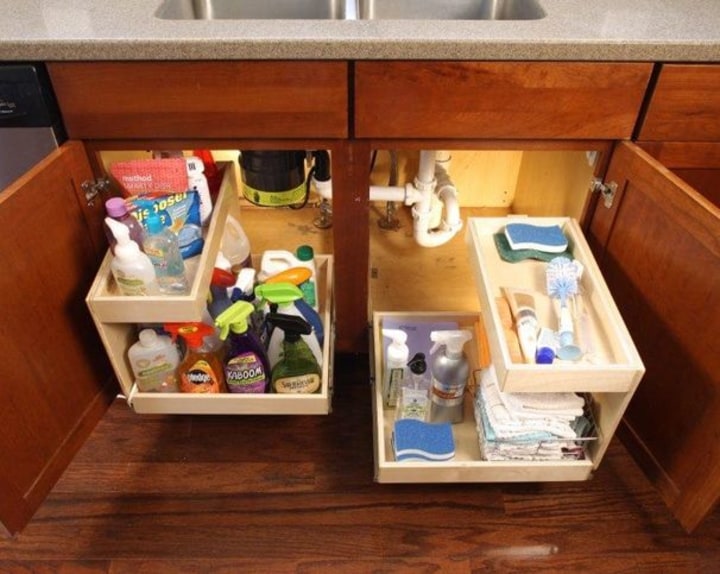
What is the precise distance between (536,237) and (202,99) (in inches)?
28.5

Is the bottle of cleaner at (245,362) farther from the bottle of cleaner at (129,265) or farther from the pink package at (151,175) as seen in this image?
the pink package at (151,175)

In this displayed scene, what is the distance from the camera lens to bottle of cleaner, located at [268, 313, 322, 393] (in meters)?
1.17

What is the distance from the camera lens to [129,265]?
3.37 ft

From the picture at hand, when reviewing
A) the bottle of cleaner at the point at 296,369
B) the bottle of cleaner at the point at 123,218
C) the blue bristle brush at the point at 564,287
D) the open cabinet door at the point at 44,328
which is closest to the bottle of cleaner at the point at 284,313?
the bottle of cleaner at the point at 296,369

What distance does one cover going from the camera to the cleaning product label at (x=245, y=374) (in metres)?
1.15

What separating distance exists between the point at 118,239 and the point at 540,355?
2.56ft

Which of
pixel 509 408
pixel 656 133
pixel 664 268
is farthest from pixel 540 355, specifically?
pixel 656 133

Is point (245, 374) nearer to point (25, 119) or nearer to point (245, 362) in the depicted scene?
point (245, 362)

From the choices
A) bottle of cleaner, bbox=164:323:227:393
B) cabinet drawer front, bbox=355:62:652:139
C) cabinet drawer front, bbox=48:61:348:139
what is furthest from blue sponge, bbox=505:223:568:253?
bottle of cleaner, bbox=164:323:227:393

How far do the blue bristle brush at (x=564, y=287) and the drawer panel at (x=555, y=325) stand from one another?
2 centimetres

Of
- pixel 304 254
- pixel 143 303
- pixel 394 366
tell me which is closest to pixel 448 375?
pixel 394 366

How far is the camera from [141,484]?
1.19m

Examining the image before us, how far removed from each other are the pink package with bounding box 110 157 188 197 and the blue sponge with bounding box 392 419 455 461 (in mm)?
690

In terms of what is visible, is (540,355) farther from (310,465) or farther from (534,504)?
(310,465)
